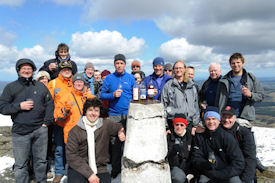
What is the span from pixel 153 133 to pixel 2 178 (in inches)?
207

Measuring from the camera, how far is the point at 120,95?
529 centimetres

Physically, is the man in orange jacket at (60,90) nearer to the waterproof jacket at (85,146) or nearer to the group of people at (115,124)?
the group of people at (115,124)

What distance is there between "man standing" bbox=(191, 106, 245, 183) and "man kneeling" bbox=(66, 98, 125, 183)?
6.34 ft

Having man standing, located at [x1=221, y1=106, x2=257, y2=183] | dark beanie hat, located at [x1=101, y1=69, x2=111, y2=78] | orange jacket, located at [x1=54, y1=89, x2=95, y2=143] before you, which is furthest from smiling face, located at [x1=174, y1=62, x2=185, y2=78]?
dark beanie hat, located at [x1=101, y1=69, x2=111, y2=78]

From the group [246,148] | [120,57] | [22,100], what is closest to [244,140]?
[246,148]

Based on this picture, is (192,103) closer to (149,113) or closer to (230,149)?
(230,149)

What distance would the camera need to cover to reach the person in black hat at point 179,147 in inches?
179

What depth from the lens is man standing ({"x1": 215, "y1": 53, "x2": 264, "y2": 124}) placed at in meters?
5.06

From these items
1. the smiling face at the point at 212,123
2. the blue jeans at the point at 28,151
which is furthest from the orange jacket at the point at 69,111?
the smiling face at the point at 212,123

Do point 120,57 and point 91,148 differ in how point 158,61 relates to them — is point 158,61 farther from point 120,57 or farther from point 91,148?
point 91,148

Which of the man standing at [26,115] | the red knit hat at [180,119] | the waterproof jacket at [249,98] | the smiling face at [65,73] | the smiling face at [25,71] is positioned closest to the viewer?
the man standing at [26,115]

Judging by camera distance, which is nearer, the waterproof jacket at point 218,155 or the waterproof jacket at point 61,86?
the waterproof jacket at point 218,155

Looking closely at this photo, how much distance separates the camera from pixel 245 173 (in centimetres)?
429

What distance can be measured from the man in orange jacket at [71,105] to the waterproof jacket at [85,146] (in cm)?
82
